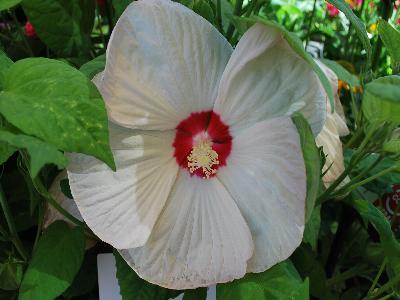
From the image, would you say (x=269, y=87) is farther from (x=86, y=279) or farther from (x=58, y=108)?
(x=86, y=279)

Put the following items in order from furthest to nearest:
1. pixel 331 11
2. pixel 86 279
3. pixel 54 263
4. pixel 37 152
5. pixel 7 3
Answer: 1. pixel 331 11
2. pixel 86 279
3. pixel 54 263
4. pixel 7 3
5. pixel 37 152

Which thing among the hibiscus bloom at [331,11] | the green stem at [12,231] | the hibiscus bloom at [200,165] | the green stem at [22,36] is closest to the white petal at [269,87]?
the hibiscus bloom at [200,165]

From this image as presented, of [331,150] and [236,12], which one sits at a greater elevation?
[236,12]

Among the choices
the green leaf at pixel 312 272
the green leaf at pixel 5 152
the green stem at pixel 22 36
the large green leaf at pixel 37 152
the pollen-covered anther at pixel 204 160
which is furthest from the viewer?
the green stem at pixel 22 36

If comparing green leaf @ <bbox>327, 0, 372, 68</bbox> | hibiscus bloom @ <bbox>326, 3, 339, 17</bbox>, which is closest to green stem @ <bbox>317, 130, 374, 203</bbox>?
green leaf @ <bbox>327, 0, 372, 68</bbox>

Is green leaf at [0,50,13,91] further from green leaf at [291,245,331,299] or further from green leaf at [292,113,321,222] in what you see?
green leaf at [291,245,331,299]

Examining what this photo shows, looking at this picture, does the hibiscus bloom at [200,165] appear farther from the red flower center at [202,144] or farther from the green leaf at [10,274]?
the green leaf at [10,274]

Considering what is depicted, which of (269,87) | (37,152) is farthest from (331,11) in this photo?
(37,152)
